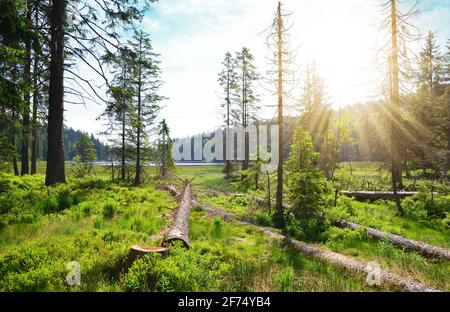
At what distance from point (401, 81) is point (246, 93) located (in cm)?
2027

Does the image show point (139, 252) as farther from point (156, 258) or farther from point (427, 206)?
point (427, 206)

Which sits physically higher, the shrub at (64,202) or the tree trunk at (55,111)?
the tree trunk at (55,111)

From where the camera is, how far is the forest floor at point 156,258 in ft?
14.9

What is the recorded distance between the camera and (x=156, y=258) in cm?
499

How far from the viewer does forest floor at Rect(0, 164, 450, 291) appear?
4.54 metres

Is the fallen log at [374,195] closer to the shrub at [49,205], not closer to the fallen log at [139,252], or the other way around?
the fallen log at [139,252]

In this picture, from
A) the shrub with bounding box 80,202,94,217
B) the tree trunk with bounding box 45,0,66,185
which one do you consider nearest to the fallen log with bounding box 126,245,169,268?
the shrub with bounding box 80,202,94,217

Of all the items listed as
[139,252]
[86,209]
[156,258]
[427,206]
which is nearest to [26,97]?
[86,209]

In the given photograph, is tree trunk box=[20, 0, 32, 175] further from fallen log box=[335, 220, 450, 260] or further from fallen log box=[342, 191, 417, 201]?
fallen log box=[342, 191, 417, 201]

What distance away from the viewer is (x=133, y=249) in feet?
17.3

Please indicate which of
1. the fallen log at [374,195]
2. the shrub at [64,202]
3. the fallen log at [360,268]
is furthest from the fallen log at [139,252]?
the fallen log at [374,195]

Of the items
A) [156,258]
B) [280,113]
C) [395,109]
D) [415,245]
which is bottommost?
[415,245]

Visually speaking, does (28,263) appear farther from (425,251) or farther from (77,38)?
(77,38)
